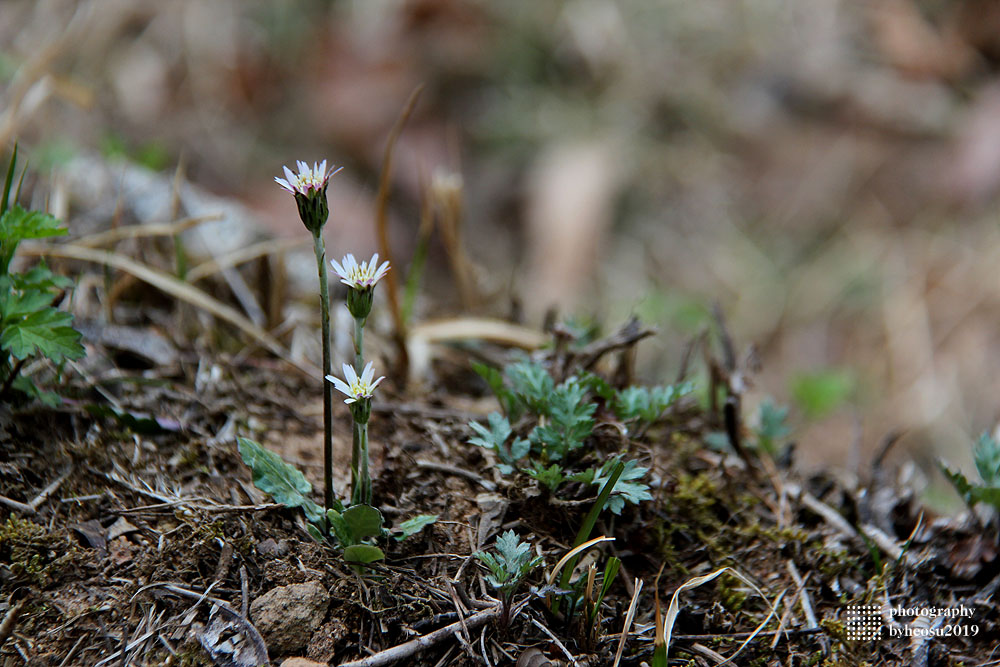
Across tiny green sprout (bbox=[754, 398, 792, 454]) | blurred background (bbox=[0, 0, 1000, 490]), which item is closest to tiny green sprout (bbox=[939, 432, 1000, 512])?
tiny green sprout (bbox=[754, 398, 792, 454])

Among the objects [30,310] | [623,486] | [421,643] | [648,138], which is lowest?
[421,643]

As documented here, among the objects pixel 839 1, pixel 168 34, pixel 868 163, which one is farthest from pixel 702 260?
pixel 168 34

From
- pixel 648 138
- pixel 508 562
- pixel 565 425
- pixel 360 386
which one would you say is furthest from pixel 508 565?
pixel 648 138

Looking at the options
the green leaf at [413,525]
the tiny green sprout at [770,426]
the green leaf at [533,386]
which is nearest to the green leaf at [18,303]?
the green leaf at [413,525]

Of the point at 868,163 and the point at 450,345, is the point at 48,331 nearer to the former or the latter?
the point at 450,345

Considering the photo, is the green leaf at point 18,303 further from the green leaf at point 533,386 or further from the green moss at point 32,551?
the green leaf at point 533,386

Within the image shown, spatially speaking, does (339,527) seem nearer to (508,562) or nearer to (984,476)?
(508,562)
